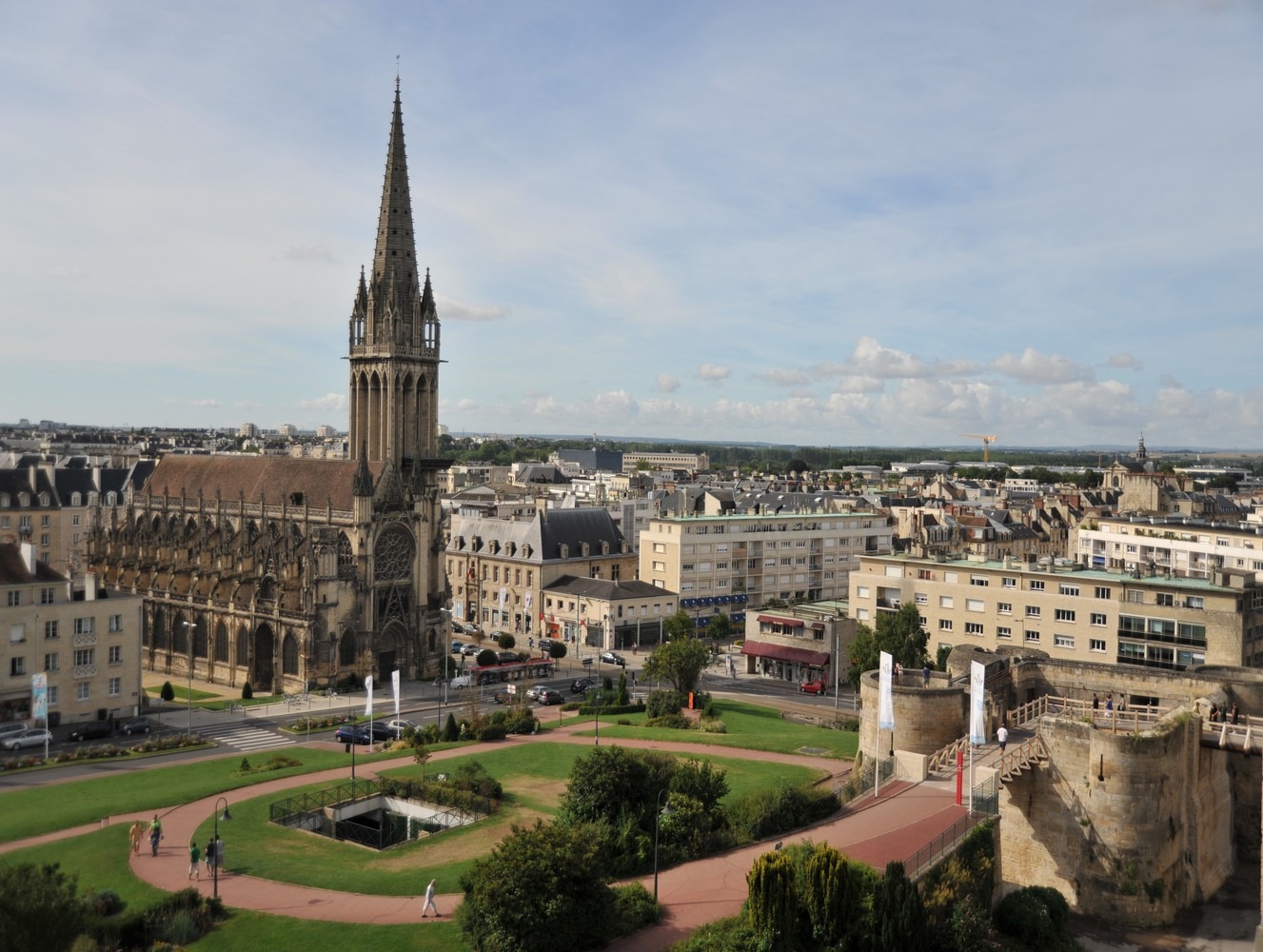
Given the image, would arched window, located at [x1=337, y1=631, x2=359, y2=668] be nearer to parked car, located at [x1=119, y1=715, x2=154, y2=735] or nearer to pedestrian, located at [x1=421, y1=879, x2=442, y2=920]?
parked car, located at [x1=119, y1=715, x2=154, y2=735]

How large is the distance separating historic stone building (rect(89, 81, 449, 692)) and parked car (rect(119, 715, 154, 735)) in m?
13.7

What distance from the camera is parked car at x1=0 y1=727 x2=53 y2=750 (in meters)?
52.9

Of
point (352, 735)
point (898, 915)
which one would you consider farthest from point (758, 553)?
point (898, 915)

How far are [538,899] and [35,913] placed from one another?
38.8 ft

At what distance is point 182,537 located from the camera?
8406 cm

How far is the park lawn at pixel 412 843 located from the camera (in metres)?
34.0

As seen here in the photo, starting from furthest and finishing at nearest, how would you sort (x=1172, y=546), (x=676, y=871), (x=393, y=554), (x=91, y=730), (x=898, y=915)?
1. (x=1172, y=546)
2. (x=393, y=554)
3. (x=91, y=730)
4. (x=676, y=871)
5. (x=898, y=915)

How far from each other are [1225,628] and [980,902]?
132 feet

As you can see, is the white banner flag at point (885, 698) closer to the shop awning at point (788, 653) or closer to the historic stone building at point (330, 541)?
the shop awning at point (788, 653)

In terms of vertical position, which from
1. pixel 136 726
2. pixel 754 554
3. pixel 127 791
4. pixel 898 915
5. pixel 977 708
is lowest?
pixel 136 726

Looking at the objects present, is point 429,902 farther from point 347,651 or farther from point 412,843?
point 347,651

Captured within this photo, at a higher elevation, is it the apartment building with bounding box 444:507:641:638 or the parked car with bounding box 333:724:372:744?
the apartment building with bounding box 444:507:641:638

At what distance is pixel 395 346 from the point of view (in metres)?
82.5

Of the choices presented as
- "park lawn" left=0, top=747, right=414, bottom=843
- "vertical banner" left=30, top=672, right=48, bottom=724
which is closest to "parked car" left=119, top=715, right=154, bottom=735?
"vertical banner" left=30, top=672, right=48, bottom=724
